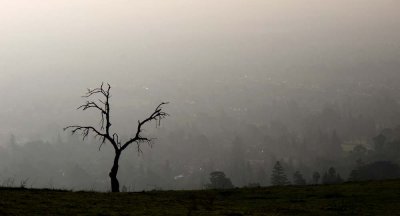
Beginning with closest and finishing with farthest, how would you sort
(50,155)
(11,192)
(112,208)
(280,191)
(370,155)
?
(112,208) → (11,192) → (280,191) → (370,155) → (50,155)

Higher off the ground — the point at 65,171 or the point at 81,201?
the point at 65,171

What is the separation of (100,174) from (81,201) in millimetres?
146717

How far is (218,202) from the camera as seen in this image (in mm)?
24391

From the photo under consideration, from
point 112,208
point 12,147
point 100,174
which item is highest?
point 12,147

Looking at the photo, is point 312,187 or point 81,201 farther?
point 312,187

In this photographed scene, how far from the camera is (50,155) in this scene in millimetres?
188000

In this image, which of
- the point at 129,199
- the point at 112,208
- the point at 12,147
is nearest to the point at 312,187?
the point at 129,199

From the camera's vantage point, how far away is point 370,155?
150 m

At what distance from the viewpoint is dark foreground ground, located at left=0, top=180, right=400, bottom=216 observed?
66.7 feet

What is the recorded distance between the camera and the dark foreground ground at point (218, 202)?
20344 millimetres

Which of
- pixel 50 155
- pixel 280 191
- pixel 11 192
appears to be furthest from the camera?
pixel 50 155

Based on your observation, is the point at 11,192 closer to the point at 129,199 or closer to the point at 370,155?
the point at 129,199

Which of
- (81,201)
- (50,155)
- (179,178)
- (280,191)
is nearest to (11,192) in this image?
(81,201)

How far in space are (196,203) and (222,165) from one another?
148 meters
